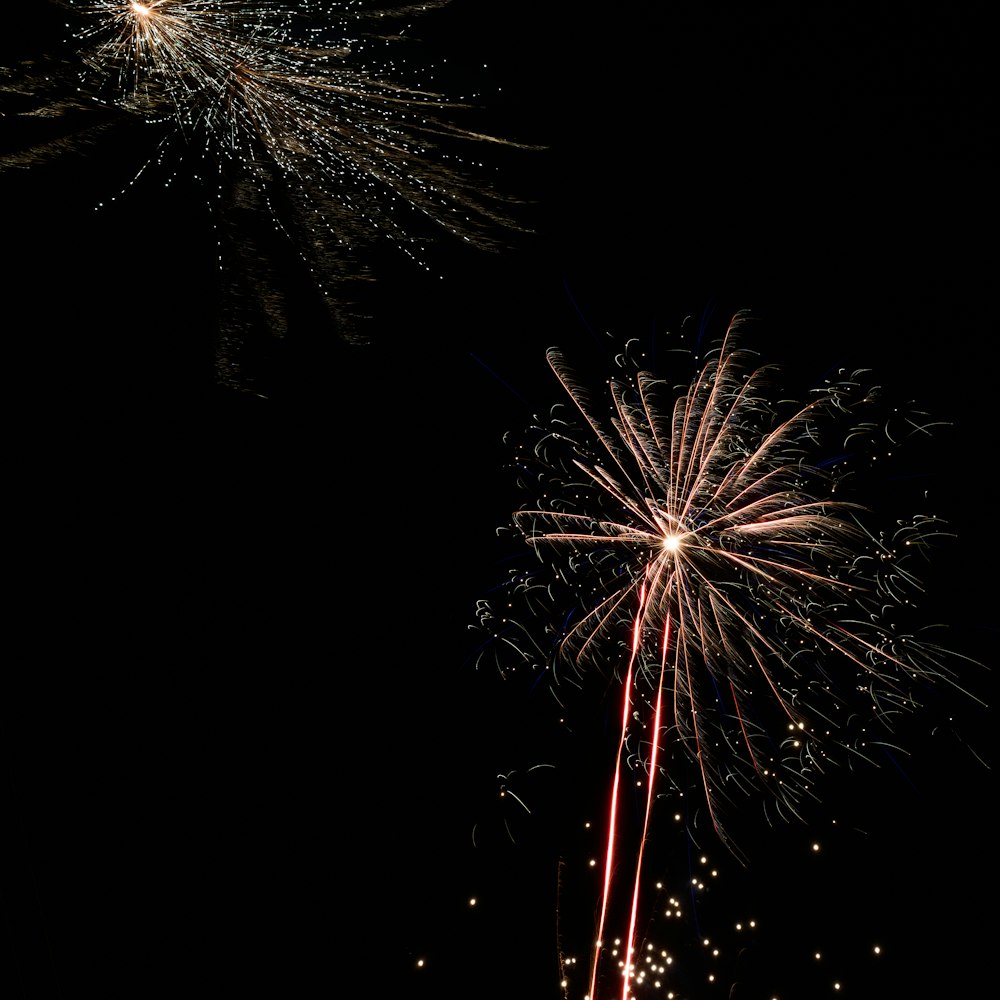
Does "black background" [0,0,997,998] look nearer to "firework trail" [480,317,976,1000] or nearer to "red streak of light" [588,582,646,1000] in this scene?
"firework trail" [480,317,976,1000]

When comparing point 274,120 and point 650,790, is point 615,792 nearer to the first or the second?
point 650,790

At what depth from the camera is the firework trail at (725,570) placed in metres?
2.10

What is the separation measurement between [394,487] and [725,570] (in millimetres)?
1008

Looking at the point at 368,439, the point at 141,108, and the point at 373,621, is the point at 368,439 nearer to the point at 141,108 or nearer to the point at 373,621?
the point at 373,621

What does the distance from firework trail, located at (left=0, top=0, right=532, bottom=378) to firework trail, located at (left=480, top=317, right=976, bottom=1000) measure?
2.18 ft

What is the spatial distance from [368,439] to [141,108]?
0.92 meters

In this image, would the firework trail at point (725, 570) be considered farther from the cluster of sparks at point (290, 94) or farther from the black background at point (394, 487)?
the cluster of sparks at point (290, 94)

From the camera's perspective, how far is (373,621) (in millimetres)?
2180

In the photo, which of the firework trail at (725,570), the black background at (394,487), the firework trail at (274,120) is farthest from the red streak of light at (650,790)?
the firework trail at (274,120)

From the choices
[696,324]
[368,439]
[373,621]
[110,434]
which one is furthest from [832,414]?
[110,434]

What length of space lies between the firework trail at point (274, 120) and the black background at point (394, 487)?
12 cm

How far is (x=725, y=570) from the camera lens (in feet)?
7.07

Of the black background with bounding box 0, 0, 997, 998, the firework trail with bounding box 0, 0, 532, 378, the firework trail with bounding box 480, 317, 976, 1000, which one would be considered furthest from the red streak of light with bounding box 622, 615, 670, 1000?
the firework trail with bounding box 0, 0, 532, 378

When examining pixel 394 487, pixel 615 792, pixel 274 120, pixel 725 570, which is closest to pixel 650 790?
pixel 615 792
